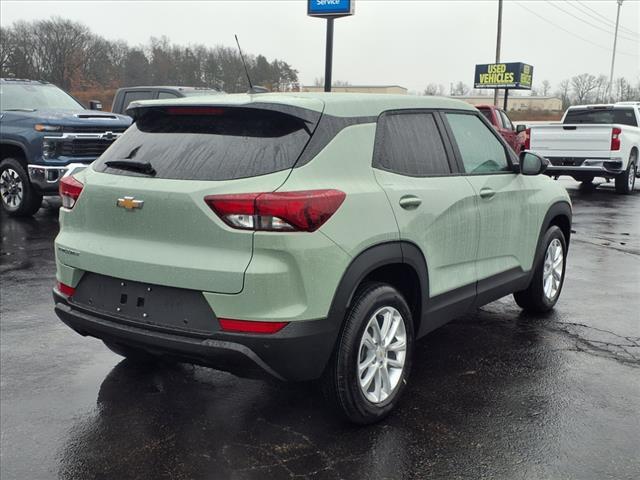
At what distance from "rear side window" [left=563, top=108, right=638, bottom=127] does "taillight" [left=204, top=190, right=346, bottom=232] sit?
51.6ft

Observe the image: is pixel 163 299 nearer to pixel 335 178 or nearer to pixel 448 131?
pixel 335 178

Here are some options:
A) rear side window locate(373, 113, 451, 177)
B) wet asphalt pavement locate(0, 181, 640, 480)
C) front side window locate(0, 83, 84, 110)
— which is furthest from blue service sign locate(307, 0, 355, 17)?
rear side window locate(373, 113, 451, 177)

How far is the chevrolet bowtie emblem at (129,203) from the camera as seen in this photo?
11.1 feet

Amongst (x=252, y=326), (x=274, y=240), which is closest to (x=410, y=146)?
(x=274, y=240)

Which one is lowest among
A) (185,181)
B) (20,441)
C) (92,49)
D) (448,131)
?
(20,441)

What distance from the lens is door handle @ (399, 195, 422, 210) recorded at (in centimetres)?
369

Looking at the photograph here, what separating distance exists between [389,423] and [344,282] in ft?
3.05

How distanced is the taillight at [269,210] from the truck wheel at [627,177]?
1443cm

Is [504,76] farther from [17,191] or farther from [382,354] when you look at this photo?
[382,354]

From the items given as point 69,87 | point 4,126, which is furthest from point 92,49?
point 4,126

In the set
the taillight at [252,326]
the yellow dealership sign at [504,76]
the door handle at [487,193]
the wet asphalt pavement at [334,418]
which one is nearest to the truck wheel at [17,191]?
the wet asphalt pavement at [334,418]

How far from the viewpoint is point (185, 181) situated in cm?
329

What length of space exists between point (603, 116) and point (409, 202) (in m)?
15.4

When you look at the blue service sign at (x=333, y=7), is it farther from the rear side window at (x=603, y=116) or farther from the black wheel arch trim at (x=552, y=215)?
the black wheel arch trim at (x=552, y=215)
